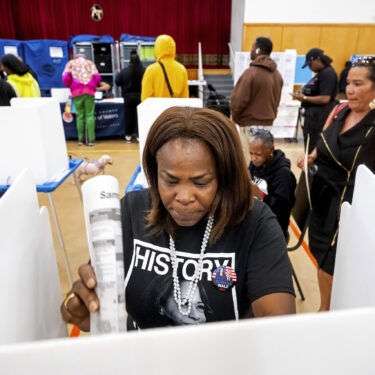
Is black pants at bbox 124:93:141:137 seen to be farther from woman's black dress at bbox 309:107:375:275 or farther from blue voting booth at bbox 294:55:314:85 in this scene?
woman's black dress at bbox 309:107:375:275

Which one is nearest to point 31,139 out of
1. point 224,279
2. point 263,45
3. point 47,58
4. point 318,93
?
point 224,279

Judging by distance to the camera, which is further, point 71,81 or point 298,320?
point 71,81

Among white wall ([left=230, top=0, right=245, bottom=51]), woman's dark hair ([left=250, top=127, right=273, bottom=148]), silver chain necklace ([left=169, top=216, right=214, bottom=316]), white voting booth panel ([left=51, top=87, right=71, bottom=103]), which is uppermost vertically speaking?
white wall ([left=230, top=0, right=245, bottom=51])

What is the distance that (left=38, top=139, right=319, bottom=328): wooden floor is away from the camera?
248 cm

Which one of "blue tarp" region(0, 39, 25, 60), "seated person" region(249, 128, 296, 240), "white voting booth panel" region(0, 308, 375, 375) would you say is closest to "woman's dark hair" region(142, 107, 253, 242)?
"white voting booth panel" region(0, 308, 375, 375)

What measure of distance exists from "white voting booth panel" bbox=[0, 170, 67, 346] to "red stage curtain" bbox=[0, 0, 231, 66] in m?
10.0

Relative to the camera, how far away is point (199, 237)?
0.96 m

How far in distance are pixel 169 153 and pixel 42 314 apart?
22.2 inches

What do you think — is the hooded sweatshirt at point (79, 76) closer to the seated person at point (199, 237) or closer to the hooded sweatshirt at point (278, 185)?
the hooded sweatshirt at point (278, 185)

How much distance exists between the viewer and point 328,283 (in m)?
1.91

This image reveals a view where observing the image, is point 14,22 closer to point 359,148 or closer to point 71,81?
point 71,81

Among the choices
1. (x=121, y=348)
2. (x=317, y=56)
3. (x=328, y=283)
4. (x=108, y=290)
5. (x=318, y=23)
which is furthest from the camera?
(x=318, y=23)

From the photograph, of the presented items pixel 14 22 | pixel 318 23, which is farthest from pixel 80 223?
pixel 14 22

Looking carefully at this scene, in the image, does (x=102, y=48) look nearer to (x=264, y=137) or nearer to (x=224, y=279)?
(x=264, y=137)
